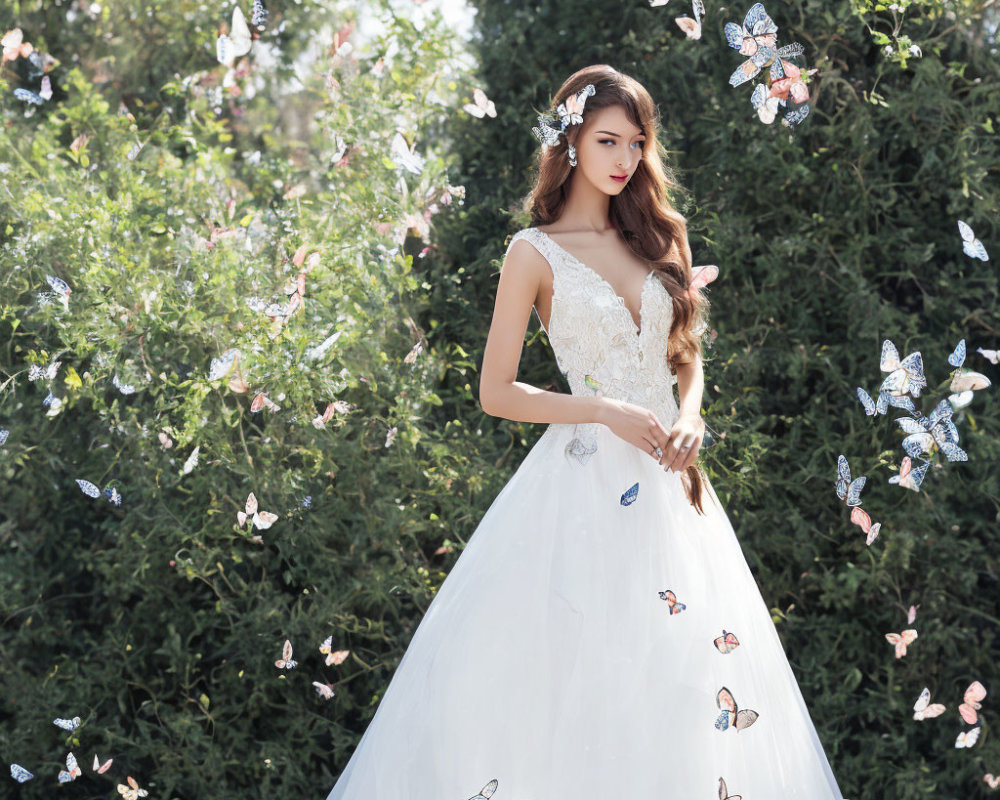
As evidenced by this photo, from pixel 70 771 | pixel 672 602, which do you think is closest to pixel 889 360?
pixel 672 602

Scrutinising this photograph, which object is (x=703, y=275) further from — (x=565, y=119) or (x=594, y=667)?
(x=594, y=667)

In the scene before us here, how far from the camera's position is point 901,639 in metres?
3.13

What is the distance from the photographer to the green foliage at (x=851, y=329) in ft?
10.8

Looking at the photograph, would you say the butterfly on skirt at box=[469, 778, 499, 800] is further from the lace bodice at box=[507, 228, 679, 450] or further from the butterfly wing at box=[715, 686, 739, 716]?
the lace bodice at box=[507, 228, 679, 450]

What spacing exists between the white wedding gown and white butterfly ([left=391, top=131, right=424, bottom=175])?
905 millimetres

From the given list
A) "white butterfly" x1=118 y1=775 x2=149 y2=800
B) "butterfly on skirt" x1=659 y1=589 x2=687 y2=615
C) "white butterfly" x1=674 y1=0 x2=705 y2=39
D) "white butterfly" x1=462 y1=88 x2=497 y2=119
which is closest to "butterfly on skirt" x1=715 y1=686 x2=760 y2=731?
"butterfly on skirt" x1=659 y1=589 x2=687 y2=615

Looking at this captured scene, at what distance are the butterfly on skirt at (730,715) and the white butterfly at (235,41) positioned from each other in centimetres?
224

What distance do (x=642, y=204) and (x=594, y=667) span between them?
1.10 meters

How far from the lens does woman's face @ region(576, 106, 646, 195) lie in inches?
97.0

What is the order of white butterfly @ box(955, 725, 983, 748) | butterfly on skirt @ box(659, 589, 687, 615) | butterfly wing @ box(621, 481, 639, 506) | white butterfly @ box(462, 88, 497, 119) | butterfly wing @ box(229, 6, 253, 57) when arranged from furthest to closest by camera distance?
butterfly wing @ box(229, 6, 253, 57)
white butterfly @ box(462, 88, 497, 119)
white butterfly @ box(955, 725, 983, 748)
butterfly wing @ box(621, 481, 639, 506)
butterfly on skirt @ box(659, 589, 687, 615)

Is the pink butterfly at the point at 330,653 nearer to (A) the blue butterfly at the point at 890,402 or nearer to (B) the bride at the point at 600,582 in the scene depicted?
(B) the bride at the point at 600,582

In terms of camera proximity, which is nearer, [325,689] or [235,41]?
[325,689]

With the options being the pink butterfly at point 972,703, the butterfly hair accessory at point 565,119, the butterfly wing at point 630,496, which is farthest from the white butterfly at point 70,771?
the pink butterfly at point 972,703

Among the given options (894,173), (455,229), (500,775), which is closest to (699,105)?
(894,173)
